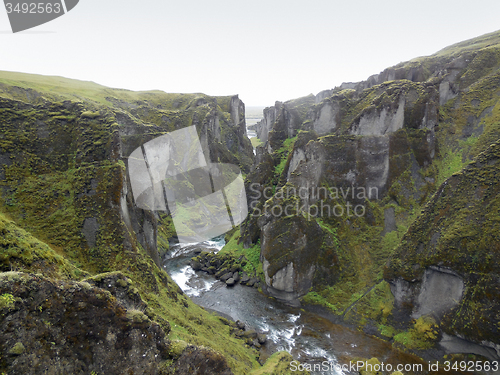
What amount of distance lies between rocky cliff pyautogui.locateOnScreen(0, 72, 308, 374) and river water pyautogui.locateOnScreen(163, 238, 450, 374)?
454cm

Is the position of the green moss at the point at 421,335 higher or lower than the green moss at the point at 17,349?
lower

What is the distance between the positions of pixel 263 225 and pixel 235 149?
59.6 metres

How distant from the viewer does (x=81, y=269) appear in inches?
619

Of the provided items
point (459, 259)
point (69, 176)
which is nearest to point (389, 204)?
point (459, 259)

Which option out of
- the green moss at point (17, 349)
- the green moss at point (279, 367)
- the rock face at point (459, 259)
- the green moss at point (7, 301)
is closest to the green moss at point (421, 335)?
the rock face at point (459, 259)

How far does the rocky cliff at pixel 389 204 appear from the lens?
2517 centimetres

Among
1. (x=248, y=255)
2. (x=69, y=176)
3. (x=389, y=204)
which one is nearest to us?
(x=69, y=176)

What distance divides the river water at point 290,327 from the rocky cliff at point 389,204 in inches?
62.8

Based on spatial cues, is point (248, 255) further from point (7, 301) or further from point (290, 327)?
point (7, 301)

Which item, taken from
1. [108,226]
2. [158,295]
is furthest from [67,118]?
[158,295]

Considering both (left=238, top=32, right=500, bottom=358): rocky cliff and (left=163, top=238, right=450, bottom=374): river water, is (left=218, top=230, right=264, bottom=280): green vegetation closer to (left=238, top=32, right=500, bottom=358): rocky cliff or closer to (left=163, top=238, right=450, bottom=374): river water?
(left=238, top=32, right=500, bottom=358): rocky cliff

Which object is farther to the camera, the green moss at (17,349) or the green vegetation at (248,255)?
the green vegetation at (248,255)

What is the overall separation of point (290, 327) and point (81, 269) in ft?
72.8

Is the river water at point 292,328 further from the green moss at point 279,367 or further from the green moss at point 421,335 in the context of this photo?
the green moss at point 279,367
